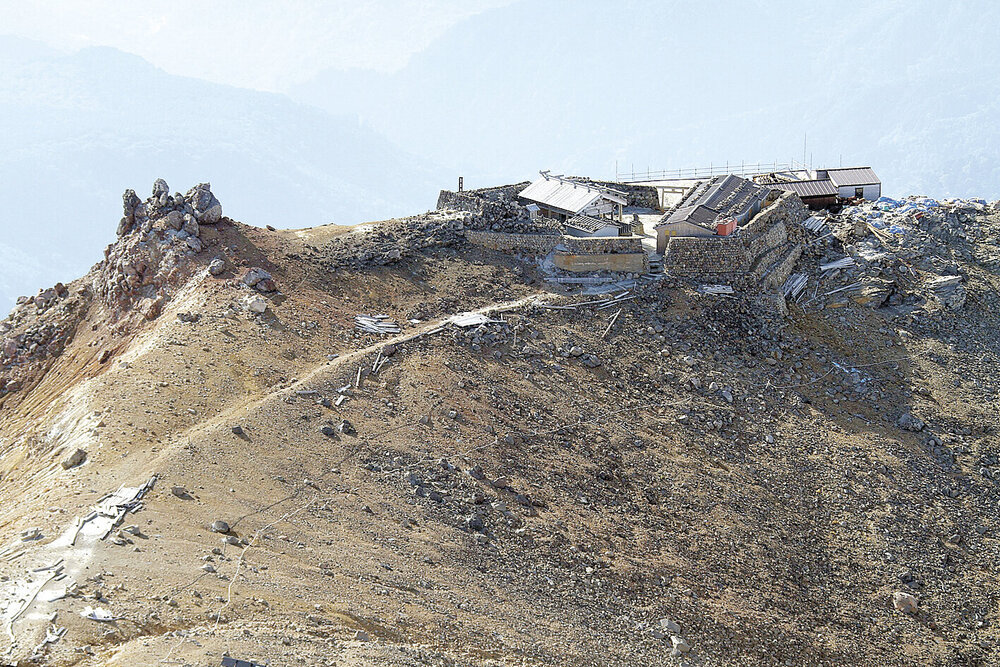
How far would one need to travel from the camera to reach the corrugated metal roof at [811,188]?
53.0m

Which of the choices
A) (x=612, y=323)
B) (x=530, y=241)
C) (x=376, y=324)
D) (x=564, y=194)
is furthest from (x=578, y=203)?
(x=376, y=324)

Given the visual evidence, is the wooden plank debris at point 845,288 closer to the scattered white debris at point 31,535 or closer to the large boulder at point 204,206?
the large boulder at point 204,206

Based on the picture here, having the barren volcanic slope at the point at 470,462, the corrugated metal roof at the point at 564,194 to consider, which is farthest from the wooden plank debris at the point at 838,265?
the corrugated metal roof at the point at 564,194

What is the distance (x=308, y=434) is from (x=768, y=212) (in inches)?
1061

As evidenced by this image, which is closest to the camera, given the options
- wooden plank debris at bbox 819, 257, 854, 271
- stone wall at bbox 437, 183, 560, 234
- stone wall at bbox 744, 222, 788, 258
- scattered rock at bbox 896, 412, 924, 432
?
scattered rock at bbox 896, 412, 924, 432

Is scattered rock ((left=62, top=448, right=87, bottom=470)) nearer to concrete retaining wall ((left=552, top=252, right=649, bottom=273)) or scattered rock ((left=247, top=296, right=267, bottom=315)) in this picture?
scattered rock ((left=247, top=296, right=267, bottom=315))

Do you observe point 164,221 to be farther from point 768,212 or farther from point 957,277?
point 957,277

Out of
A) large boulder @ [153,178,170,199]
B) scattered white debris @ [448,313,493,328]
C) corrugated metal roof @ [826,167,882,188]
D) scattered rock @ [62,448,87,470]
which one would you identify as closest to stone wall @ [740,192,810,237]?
corrugated metal roof @ [826,167,882,188]

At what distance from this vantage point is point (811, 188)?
5362cm

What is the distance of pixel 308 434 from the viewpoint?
2794 cm

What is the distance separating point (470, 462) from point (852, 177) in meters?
37.9

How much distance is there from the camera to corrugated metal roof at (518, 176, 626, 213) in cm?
4700

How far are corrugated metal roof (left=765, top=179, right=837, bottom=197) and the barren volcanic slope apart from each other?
9.12 m

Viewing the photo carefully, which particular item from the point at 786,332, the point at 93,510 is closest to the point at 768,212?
the point at 786,332
